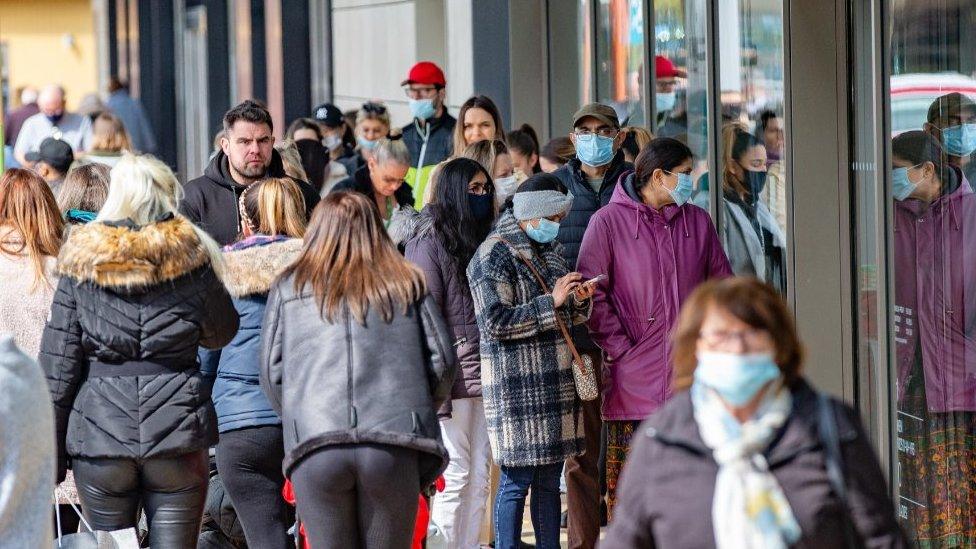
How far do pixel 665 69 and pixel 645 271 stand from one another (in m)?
3.67

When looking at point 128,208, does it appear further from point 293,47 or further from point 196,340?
point 293,47

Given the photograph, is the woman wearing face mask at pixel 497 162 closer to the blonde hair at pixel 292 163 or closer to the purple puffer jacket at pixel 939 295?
the blonde hair at pixel 292 163

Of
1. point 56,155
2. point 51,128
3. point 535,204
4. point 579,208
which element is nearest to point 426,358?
point 535,204

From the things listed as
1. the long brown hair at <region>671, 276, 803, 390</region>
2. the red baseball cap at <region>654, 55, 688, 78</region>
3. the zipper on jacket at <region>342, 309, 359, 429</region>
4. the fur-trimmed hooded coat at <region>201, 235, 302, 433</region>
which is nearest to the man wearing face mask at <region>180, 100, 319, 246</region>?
the fur-trimmed hooded coat at <region>201, 235, 302, 433</region>

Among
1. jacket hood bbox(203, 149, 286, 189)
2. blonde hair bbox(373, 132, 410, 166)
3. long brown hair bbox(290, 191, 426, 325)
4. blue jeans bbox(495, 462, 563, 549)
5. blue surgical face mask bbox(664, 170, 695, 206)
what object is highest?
blonde hair bbox(373, 132, 410, 166)

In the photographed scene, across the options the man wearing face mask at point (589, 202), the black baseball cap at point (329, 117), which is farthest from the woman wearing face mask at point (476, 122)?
the black baseball cap at point (329, 117)

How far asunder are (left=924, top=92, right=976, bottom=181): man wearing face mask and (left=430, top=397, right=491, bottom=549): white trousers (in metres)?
2.18

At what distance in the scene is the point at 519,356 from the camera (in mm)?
6840

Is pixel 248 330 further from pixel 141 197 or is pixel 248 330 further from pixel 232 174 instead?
pixel 232 174

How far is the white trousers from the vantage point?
7.30 m

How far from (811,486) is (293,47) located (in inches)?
648

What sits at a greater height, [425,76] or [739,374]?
[425,76]

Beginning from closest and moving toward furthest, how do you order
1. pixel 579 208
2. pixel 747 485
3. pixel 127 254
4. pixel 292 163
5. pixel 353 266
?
1. pixel 747 485
2. pixel 353 266
3. pixel 127 254
4. pixel 579 208
5. pixel 292 163

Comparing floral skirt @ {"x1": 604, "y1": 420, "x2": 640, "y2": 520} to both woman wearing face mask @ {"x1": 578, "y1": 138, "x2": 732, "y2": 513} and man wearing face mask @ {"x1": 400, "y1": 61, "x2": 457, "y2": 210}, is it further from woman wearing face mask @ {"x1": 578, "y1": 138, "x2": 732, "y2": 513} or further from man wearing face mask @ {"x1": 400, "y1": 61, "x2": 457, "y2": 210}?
man wearing face mask @ {"x1": 400, "y1": 61, "x2": 457, "y2": 210}
